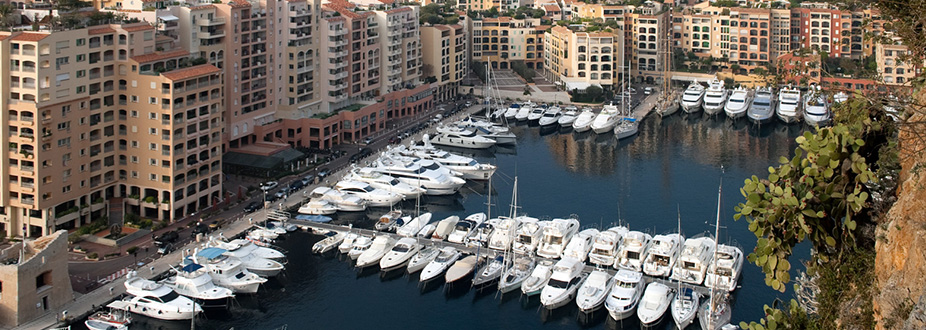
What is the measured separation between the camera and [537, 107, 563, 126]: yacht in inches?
3474

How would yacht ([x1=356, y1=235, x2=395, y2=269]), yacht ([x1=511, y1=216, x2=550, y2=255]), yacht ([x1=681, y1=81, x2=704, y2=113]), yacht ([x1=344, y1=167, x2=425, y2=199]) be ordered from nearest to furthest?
1. yacht ([x1=356, y1=235, x2=395, y2=269])
2. yacht ([x1=511, y1=216, x2=550, y2=255])
3. yacht ([x1=344, y1=167, x2=425, y2=199])
4. yacht ([x1=681, y1=81, x2=704, y2=113])

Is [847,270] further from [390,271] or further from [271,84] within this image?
[271,84]

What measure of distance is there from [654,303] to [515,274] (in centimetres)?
677

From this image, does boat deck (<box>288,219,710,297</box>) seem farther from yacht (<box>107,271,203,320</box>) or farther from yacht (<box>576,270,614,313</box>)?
yacht (<box>107,271,203,320</box>)

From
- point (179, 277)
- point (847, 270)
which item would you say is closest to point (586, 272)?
point (179, 277)

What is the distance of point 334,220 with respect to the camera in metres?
58.6

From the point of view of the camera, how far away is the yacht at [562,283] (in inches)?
1770

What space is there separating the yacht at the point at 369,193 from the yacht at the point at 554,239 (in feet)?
40.9

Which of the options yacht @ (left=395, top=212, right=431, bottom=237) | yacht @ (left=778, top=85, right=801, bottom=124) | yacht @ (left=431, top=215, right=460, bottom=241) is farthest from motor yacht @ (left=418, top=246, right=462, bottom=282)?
yacht @ (left=778, top=85, right=801, bottom=124)

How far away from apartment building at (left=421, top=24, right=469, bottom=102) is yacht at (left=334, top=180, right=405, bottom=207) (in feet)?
108

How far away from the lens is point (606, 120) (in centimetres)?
8556

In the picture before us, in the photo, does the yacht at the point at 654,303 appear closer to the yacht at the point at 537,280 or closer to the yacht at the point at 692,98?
the yacht at the point at 537,280

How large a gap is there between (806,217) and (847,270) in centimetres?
104

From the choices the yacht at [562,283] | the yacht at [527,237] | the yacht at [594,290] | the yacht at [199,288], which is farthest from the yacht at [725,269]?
the yacht at [199,288]
